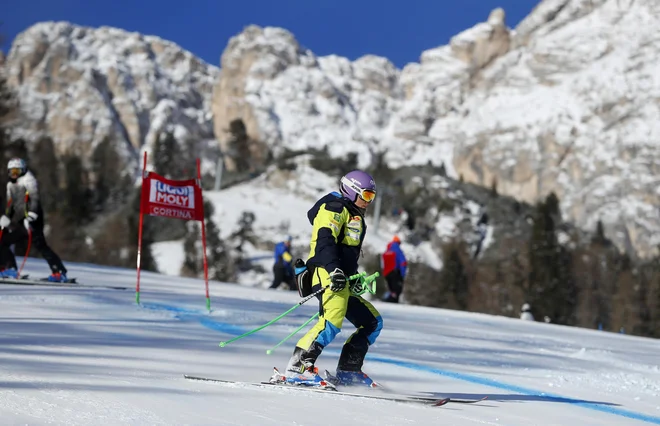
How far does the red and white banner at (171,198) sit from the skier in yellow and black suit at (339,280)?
524 centimetres

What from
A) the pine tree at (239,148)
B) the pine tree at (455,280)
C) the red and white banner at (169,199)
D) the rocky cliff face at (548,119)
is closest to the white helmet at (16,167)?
the red and white banner at (169,199)

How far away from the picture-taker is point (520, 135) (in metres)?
163

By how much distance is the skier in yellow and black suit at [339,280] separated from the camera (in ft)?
17.6

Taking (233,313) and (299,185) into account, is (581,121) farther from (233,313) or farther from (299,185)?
(233,313)

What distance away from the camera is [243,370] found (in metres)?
6.05

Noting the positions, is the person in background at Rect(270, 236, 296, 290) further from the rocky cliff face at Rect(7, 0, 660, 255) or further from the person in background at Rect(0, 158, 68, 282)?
the rocky cliff face at Rect(7, 0, 660, 255)

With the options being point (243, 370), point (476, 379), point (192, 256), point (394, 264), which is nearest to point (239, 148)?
point (192, 256)

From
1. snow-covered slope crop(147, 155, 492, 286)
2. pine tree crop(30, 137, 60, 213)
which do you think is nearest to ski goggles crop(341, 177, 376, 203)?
snow-covered slope crop(147, 155, 492, 286)

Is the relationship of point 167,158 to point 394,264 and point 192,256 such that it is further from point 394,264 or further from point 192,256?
point 394,264

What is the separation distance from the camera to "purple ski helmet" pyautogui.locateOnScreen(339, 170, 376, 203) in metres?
5.61

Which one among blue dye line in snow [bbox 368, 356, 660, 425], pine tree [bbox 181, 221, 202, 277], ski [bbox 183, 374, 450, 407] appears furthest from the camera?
pine tree [bbox 181, 221, 202, 277]

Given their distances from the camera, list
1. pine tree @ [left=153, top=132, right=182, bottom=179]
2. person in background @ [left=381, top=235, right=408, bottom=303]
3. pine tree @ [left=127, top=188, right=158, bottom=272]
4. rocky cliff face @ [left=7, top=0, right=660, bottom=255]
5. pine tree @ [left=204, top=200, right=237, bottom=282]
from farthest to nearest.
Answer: rocky cliff face @ [left=7, top=0, right=660, bottom=255], pine tree @ [left=153, top=132, right=182, bottom=179], pine tree @ [left=204, top=200, right=237, bottom=282], pine tree @ [left=127, top=188, right=158, bottom=272], person in background @ [left=381, top=235, right=408, bottom=303]

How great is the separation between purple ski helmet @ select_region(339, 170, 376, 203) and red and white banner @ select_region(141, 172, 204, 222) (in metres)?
5.24

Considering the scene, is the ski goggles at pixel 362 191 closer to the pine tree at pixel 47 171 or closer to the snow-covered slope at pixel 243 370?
the snow-covered slope at pixel 243 370
